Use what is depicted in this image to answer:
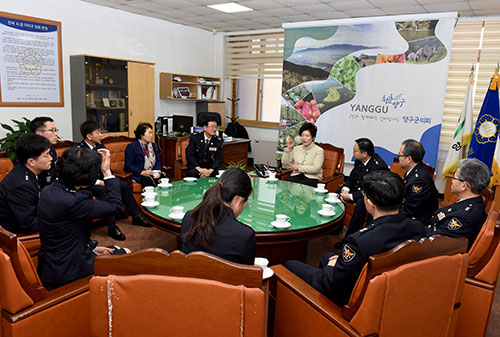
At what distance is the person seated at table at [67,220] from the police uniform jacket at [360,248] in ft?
4.27

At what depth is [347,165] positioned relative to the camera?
6.44m

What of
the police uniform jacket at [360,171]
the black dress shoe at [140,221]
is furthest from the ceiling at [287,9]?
the black dress shoe at [140,221]

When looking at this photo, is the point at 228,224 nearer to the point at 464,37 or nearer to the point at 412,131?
the point at 412,131

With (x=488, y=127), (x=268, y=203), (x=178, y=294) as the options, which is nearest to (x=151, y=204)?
(x=268, y=203)

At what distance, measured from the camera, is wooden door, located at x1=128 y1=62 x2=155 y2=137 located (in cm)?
602

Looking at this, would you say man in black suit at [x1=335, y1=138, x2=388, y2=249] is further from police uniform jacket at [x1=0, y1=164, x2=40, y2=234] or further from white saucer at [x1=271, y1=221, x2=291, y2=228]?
police uniform jacket at [x1=0, y1=164, x2=40, y2=234]

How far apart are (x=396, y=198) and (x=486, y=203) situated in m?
1.11

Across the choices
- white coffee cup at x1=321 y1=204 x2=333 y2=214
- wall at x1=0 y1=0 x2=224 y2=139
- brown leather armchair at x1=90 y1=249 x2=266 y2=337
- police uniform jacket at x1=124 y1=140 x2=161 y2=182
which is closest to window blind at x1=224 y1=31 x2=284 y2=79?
wall at x1=0 y1=0 x2=224 y2=139

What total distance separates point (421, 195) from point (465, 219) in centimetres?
90

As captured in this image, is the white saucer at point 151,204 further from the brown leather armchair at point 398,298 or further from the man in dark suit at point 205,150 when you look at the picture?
the man in dark suit at point 205,150

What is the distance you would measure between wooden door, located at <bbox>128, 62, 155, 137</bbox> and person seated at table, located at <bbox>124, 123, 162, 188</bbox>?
66.2 inches

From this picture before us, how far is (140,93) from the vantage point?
6.17m

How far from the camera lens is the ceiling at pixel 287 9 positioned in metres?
5.23

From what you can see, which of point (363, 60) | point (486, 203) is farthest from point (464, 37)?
point (486, 203)
